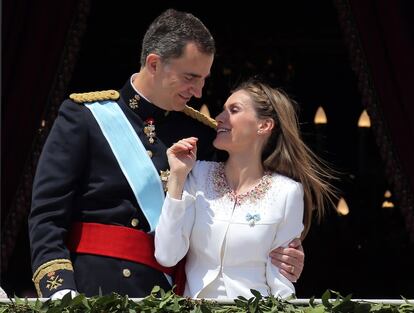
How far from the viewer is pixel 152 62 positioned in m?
3.60

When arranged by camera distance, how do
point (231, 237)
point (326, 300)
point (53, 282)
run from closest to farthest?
point (326, 300) → point (53, 282) → point (231, 237)

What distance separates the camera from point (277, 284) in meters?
3.52

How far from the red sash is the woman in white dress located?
58 millimetres

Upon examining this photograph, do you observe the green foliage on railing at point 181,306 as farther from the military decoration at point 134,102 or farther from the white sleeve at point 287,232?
the military decoration at point 134,102

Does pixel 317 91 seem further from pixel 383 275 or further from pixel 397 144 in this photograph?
pixel 397 144

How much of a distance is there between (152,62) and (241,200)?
0.45 metres

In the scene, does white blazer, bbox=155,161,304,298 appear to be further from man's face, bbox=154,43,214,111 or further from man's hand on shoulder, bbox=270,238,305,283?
man's face, bbox=154,43,214,111

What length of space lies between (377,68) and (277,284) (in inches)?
110

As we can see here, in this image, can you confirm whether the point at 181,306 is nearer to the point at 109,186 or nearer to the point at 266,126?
the point at 109,186

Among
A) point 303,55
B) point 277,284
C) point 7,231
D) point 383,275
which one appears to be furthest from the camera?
point 303,55

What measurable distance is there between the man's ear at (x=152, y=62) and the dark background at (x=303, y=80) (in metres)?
3.85

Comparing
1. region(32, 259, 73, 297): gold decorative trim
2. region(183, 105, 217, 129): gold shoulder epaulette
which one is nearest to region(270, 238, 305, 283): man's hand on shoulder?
region(183, 105, 217, 129): gold shoulder epaulette

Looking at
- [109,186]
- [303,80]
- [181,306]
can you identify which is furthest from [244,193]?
[303,80]

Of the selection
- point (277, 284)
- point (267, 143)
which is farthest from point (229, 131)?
point (277, 284)
